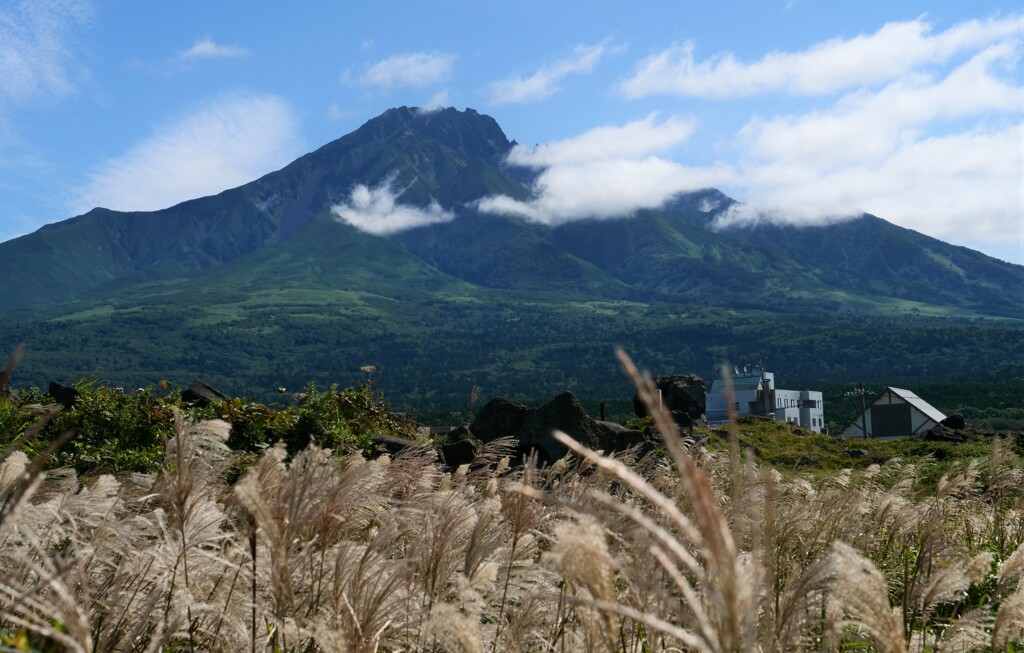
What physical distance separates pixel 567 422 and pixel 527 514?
44.9ft

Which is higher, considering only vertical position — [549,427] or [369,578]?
[369,578]

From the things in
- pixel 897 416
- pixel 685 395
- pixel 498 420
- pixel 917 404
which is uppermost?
pixel 498 420

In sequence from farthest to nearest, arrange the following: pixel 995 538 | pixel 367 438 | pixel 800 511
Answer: pixel 367 438 < pixel 995 538 < pixel 800 511

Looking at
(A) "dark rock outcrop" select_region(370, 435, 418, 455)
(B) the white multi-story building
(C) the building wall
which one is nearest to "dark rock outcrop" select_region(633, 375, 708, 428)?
(C) the building wall

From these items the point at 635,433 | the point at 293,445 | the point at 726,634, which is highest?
the point at 726,634

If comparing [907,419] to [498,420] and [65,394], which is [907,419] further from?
[65,394]

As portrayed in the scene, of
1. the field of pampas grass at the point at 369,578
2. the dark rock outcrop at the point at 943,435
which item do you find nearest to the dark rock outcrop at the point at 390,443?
the field of pampas grass at the point at 369,578

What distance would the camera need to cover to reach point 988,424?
2677 inches

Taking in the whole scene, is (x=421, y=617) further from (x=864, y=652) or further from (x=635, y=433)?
(x=635, y=433)

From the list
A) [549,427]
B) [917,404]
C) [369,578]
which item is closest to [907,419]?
[917,404]

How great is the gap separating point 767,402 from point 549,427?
66954 mm

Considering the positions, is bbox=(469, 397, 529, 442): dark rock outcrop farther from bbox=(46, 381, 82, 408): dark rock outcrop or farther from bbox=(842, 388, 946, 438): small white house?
bbox=(842, 388, 946, 438): small white house

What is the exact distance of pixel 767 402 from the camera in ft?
261

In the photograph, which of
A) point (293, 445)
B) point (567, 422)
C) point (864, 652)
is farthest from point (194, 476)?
point (567, 422)
